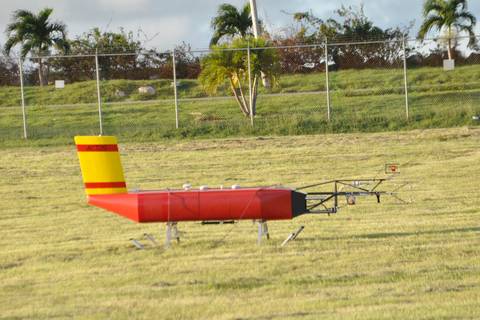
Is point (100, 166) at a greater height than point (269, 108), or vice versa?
point (269, 108)

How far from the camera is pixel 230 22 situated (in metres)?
38.6

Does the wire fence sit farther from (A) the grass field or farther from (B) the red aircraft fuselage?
(B) the red aircraft fuselage

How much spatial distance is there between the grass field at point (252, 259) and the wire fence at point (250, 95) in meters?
5.99

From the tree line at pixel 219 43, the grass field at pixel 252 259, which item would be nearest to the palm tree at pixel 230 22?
the tree line at pixel 219 43

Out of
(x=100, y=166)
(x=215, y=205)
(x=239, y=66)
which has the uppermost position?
(x=239, y=66)

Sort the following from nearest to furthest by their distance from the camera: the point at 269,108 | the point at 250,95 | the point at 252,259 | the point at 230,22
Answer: the point at 252,259
the point at 250,95
the point at 269,108
the point at 230,22

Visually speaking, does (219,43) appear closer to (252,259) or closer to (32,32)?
(32,32)

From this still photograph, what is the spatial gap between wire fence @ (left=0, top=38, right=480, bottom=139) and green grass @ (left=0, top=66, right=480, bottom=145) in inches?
1.2

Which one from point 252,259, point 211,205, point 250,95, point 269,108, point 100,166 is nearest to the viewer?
point 252,259

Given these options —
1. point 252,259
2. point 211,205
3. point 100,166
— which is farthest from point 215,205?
point 100,166

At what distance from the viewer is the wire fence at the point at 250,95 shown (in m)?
25.9

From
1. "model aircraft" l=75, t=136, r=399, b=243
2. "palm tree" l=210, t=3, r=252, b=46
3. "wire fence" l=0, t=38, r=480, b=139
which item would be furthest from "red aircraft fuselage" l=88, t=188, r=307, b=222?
"palm tree" l=210, t=3, r=252, b=46

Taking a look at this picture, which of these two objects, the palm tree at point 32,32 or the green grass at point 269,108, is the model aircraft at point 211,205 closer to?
the green grass at point 269,108

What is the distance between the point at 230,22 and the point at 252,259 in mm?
28133
